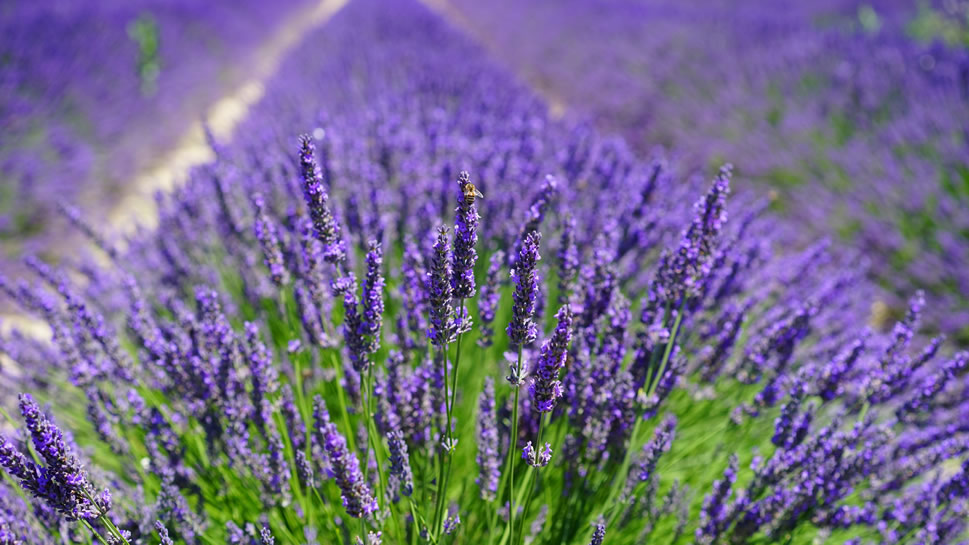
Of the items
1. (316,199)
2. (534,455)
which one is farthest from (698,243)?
(316,199)

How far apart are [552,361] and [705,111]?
630 centimetres

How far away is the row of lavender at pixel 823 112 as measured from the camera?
404 cm

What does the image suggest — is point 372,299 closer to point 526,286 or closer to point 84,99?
Answer: point 526,286

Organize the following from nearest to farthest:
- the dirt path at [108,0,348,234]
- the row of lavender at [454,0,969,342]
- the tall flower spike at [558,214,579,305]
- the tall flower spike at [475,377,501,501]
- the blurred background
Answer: the tall flower spike at [475,377,501,501]
the tall flower spike at [558,214,579,305]
the row of lavender at [454,0,969,342]
the blurred background
the dirt path at [108,0,348,234]

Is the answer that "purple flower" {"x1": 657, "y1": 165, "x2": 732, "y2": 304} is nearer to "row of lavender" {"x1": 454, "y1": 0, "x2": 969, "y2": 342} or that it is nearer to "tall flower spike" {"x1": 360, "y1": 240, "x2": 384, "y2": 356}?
"tall flower spike" {"x1": 360, "y1": 240, "x2": 384, "y2": 356}

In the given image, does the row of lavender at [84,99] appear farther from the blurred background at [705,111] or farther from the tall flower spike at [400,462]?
the tall flower spike at [400,462]

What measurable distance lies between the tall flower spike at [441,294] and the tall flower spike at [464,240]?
0.06ft

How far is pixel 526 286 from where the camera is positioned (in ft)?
3.18

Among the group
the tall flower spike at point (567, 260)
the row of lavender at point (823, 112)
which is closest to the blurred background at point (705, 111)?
the row of lavender at point (823, 112)

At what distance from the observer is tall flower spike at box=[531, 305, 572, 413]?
1.01 metres

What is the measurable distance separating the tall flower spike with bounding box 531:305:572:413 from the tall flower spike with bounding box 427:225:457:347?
20 centimetres

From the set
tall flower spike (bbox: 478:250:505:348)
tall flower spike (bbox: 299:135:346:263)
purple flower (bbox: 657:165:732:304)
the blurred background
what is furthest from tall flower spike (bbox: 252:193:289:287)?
the blurred background

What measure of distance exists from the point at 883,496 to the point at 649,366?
1.01 m

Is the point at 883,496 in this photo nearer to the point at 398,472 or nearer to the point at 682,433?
the point at 682,433
